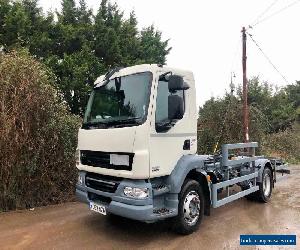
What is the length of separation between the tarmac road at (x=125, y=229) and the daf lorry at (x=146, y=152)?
1.28ft

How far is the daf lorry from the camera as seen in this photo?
507cm

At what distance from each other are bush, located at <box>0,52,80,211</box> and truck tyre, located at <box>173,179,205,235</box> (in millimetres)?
3657

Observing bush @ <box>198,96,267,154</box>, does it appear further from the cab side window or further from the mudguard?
the cab side window

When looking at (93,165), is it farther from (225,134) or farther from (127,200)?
(225,134)

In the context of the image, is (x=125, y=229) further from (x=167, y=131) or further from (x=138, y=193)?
(x=167, y=131)

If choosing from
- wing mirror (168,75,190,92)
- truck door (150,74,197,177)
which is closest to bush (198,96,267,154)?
truck door (150,74,197,177)

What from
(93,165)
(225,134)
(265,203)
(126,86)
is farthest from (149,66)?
(225,134)

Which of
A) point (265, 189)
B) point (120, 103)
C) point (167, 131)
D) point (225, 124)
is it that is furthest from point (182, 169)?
point (225, 124)

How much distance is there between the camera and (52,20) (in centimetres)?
2131

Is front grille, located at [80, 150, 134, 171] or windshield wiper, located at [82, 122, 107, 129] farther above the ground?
windshield wiper, located at [82, 122, 107, 129]

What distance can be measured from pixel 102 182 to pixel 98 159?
393 mm

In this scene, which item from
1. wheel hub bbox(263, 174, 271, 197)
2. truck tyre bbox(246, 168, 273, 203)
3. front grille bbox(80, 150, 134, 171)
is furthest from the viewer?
wheel hub bbox(263, 174, 271, 197)

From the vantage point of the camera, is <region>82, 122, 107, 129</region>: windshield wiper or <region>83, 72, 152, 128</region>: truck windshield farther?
<region>82, 122, 107, 129</region>: windshield wiper

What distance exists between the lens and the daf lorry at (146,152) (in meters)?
5.07
